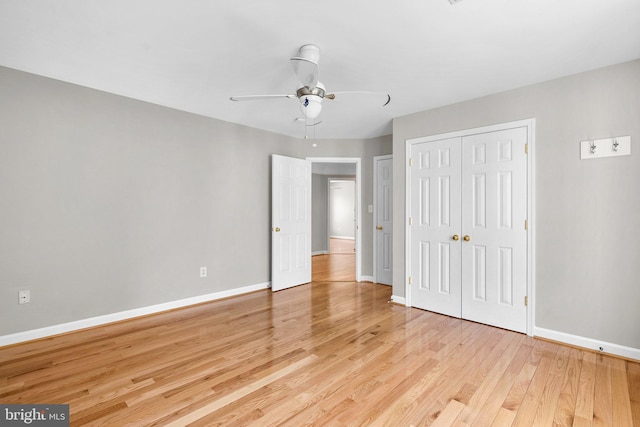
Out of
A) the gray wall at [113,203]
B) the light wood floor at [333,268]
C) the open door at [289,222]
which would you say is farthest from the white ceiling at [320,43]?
the light wood floor at [333,268]

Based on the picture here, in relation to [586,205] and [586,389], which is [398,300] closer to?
[586,389]

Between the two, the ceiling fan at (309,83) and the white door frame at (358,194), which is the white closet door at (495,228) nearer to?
the ceiling fan at (309,83)

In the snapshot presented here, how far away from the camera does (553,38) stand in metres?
2.23

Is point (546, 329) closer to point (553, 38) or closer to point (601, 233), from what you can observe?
point (601, 233)

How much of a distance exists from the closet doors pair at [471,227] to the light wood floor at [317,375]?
0.33 m

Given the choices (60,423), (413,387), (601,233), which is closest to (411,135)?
(601,233)

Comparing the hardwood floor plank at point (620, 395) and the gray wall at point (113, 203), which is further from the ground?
the gray wall at point (113, 203)

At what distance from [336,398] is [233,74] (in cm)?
276

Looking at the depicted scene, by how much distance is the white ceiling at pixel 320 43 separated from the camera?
1.92 meters

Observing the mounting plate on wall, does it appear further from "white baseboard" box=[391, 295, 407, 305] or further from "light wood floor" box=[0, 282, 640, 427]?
"white baseboard" box=[391, 295, 407, 305]

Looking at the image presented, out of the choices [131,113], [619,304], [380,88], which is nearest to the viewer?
[619,304]

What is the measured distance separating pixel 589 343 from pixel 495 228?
1233 millimetres

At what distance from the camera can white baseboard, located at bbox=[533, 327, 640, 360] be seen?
8.26ft

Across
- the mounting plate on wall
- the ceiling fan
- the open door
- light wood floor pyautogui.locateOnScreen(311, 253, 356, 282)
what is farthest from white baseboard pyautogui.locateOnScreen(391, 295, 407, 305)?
the ceiling fan
